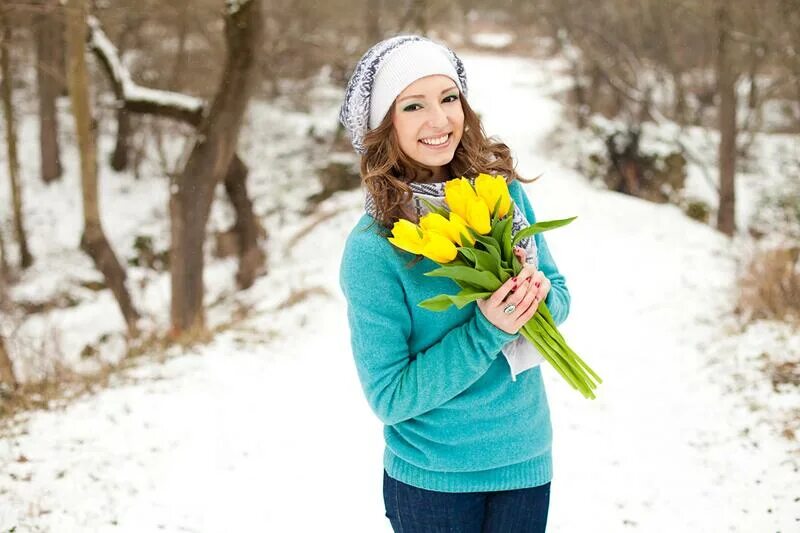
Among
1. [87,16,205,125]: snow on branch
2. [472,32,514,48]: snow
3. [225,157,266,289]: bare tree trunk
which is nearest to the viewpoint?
[87,16,205,125]: snow on branch

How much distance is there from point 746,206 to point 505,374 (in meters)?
13.8

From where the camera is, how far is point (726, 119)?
33.3 ft

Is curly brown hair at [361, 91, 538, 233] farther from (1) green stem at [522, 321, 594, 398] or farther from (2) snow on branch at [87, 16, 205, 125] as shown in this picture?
(2) snow on branch at [87, 16, 205, 125]

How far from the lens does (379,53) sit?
5.67 feet

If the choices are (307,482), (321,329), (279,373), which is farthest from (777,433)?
(321,329)

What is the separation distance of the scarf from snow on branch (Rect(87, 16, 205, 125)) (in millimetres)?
6176

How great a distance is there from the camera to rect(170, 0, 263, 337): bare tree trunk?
6750mm

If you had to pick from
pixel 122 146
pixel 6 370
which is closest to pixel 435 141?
pixel 6 370

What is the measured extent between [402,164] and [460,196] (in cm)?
26

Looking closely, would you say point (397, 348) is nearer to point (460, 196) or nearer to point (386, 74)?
point (460, 196)

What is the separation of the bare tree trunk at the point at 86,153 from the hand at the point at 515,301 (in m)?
5.63

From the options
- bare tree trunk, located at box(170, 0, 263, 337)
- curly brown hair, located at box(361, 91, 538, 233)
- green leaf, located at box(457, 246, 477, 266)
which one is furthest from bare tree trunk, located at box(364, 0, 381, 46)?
green leaf, located at box(457, 246, 477, 266)

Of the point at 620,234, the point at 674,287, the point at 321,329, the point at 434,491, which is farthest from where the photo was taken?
the point at 620,234

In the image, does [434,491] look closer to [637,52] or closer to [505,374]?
[505,374]
